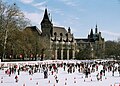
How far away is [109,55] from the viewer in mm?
147250

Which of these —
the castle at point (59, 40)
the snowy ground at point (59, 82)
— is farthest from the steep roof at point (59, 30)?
Result: the snowy ground at point (59, 82)

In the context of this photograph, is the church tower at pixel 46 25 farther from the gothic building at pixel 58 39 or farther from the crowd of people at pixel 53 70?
the crowd of people at pixel 53 70

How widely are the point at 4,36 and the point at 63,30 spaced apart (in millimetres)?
77065

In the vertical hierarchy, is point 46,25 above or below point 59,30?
above

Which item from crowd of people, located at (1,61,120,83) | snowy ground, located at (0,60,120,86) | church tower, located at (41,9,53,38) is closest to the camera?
snowy ground, located at (0,60,120,86)

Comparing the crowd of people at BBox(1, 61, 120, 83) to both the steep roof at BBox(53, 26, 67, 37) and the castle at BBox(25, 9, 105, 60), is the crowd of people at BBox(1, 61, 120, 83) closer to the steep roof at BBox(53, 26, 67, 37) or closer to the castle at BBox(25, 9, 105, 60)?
the castle at BBox(25, 9, 105, 60)

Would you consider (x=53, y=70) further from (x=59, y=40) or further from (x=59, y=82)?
(x=59, y=40)

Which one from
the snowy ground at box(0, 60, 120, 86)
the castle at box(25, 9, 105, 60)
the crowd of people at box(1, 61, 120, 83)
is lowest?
the snowy ground at box(0, 60, 120, 86)

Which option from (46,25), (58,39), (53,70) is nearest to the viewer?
(53,70)

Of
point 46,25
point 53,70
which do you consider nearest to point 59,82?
point 53,70

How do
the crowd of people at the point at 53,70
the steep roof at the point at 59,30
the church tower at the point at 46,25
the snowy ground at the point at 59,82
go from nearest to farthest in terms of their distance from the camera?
the snowy ground at the point at 59,82 → the crowd of people at the point at 53,70 → the church tower at the point at 46,25 → the steep roof at the point at 59,30

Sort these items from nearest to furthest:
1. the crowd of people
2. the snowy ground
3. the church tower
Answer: the snowy ground, the crowd of people, the church tower

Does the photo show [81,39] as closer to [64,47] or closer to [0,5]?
[64,47]

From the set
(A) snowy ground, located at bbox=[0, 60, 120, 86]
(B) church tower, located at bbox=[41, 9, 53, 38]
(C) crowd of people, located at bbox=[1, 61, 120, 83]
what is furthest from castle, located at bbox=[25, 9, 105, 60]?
(A) snowy ground, located at bbox=[0, 60, 120, 86]
